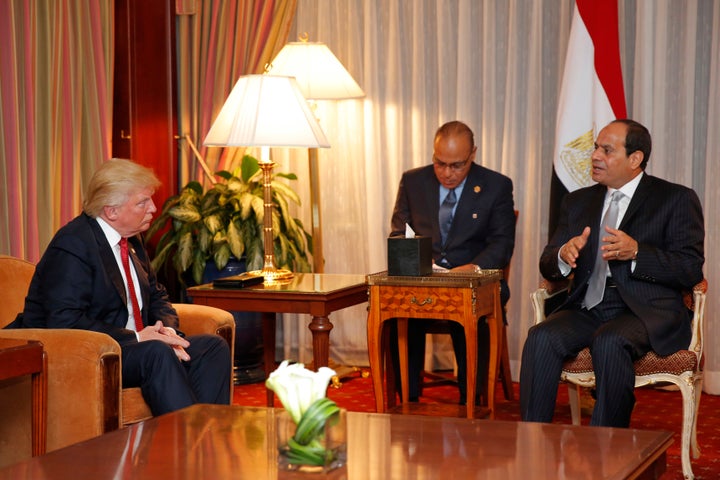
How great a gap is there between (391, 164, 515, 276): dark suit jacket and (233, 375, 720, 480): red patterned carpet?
86 cm

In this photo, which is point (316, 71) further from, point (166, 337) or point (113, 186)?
point (166, 337)

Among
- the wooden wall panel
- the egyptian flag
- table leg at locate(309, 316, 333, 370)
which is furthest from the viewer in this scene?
the wooden wall panel

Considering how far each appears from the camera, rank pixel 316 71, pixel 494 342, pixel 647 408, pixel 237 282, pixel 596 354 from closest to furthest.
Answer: pixel 596 354 → pixel 494 342 → pixel 237 282 → pixel 647 408 → pixel 316 71

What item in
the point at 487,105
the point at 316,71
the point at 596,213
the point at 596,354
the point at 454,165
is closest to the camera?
the point at 596,354

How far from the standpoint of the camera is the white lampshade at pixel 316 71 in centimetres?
569

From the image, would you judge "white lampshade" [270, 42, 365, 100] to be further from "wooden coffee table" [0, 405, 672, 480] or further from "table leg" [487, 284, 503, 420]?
"wooden coffee table" [0, 405, 672, 480]

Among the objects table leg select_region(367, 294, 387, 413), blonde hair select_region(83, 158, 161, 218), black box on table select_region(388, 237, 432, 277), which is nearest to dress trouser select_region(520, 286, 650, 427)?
black box on table select_region(388, 237, 432, 277)

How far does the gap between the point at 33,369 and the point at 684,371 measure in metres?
2.45

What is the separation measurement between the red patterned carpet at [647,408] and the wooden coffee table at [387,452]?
1555 mm

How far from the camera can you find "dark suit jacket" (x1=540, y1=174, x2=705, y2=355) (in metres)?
4.04

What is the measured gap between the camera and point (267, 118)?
4750mm

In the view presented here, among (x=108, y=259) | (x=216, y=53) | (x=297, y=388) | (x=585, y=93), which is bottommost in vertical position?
(x=297, y=388)

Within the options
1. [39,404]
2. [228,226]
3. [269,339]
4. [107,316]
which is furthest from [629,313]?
[228,226]

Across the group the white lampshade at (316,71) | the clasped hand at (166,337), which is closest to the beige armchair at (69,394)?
the clasped hand at (166,337)
